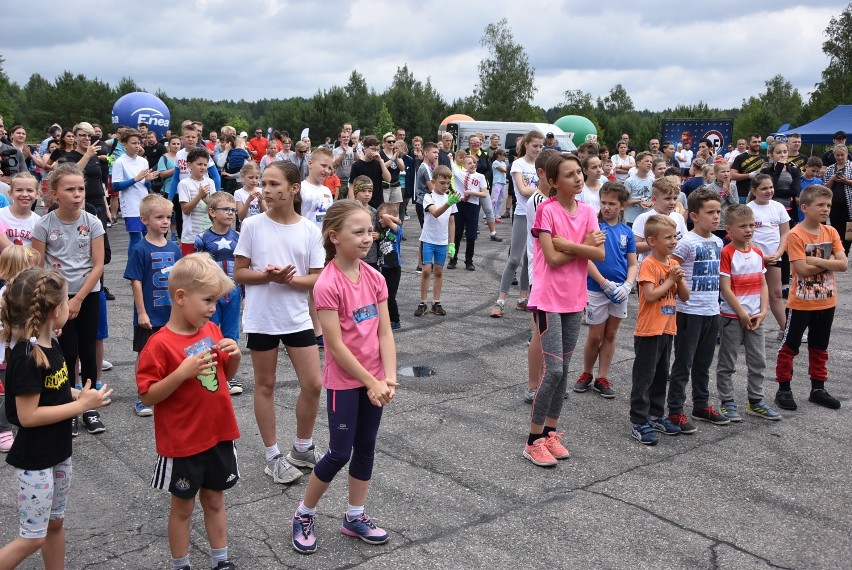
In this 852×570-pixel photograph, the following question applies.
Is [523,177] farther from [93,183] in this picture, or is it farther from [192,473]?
[192,473]

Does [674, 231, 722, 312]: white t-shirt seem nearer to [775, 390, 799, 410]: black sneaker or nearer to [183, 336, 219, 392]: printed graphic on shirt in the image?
[775, 390, 799, 410]: black sneaker

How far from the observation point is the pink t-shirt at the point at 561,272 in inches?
201

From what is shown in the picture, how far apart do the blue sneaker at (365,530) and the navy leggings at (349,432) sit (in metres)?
0.24

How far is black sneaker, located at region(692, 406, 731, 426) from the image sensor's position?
19.5ft

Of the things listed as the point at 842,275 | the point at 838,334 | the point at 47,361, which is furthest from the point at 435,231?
the point at 842,275

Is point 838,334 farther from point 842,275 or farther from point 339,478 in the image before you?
point 339,478

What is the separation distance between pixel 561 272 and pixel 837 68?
61648 millimetres

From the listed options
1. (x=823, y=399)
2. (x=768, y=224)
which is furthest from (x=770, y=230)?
(x=823, y=399)

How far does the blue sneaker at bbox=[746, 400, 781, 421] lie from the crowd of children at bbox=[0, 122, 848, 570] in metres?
0.02

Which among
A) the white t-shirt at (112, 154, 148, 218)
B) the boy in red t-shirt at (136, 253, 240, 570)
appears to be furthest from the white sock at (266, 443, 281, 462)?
the white t-shirt at (112, 154, 148, 218)

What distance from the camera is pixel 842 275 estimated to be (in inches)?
499

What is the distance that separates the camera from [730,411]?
6039 mm

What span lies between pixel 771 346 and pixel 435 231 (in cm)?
408

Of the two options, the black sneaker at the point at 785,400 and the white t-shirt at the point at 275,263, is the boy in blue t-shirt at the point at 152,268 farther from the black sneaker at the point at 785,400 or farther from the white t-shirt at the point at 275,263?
the black sneaker at the point at 785,400
